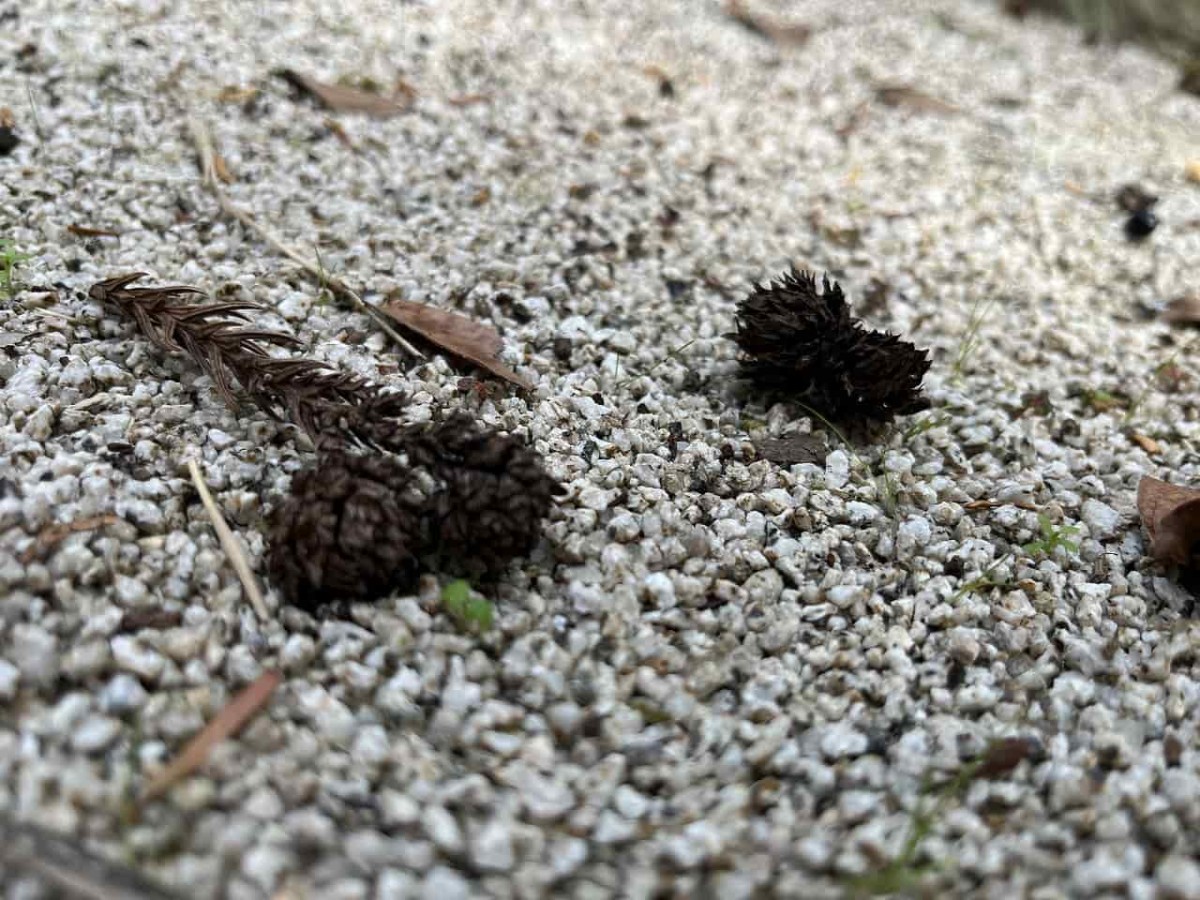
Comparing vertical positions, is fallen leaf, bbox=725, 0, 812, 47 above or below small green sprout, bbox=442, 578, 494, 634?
above

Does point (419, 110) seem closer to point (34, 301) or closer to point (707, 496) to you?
point (34, 301)

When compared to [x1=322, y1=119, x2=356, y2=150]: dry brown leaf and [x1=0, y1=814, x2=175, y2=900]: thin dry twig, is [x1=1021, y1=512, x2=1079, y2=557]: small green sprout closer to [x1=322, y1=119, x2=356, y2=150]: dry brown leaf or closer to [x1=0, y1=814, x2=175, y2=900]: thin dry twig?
[x1=0, y1=814, x2=175, y2=900]: thin dry twig

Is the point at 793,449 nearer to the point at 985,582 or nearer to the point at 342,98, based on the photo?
the point at 985,582

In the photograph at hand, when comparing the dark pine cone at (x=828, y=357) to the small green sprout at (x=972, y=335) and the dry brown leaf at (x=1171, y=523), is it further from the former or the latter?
the dry brown leaf at (x=1171, y=523)

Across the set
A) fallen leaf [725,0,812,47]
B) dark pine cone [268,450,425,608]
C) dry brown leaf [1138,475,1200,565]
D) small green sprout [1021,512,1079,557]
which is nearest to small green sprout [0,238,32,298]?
dark pine cone [268,450,425,608]

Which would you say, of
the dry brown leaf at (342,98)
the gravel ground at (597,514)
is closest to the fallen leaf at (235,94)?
the gravel ground at (597,514)

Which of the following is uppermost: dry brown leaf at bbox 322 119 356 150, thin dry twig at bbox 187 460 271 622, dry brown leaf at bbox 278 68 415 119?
dry brown leaf at bbox 278 68 415 119

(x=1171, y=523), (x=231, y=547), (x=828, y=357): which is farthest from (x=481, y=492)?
(x=1171, y=523)
